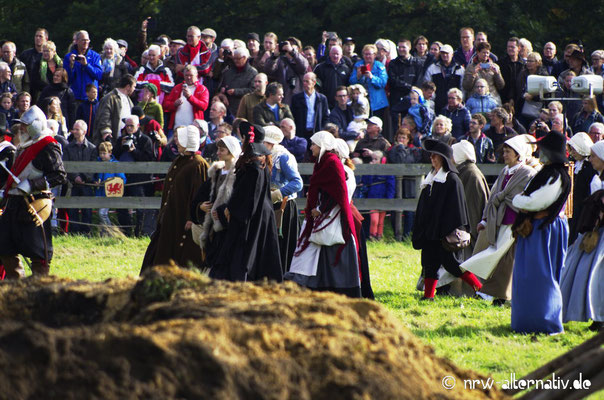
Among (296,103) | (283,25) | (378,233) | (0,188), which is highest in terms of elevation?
(283,25)

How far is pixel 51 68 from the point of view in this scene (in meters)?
18.0

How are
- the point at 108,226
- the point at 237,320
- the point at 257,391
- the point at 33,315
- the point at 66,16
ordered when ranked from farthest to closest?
1. the point at 66,16
2. the point at 108,226
3. the point at 33,315
4. the point at 237,320
5. the point at 257,391

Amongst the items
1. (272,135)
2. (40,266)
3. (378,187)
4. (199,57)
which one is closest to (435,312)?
(272,135)

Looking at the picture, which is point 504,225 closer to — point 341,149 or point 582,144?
point 582,144

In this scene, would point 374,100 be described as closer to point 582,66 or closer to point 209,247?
point 582,66

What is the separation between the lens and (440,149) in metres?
12.0

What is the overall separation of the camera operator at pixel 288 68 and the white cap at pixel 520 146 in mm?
7353

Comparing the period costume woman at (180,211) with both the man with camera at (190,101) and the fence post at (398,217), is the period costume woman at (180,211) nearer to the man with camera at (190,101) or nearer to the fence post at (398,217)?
the man with camera at (190,101)

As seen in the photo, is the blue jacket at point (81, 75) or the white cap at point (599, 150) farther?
the blue jacket at point (81, 75)

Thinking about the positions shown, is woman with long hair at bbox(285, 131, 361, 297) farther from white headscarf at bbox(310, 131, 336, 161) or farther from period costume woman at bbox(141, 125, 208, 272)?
period costume woman at bbox(141, 125, 208, 272)

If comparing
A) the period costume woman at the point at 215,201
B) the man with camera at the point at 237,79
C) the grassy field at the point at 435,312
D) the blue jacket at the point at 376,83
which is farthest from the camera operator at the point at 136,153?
the period costume woman at the point at 215,201

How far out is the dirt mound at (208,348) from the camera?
402 centimetres

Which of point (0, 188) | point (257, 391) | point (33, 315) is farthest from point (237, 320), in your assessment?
point (0, 188)

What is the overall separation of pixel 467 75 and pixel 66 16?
13.1 m
